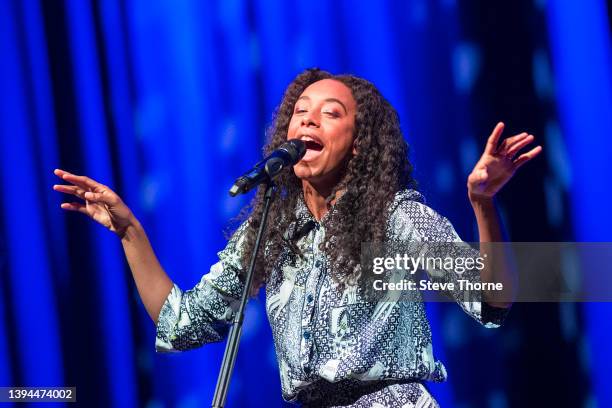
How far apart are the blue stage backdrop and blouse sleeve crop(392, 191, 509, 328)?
2.47ft

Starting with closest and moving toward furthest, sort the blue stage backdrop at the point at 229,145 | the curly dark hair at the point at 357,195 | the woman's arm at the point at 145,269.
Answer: the curly dark hair at the point at 357,195
the woman's arm at the point at 145,269
the blue stage backdrop at the point at 229,145

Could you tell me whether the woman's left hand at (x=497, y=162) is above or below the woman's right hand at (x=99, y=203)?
Result: below

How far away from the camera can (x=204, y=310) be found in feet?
7.54

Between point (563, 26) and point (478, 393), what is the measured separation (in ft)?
3.79

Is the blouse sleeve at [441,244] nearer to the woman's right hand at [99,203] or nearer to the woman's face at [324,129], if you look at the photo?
the woman's face at [324,129]

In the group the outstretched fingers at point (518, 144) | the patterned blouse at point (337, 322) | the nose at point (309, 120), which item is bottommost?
the patterned blouse at point (337, 322)

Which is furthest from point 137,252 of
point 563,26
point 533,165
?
point 563,26

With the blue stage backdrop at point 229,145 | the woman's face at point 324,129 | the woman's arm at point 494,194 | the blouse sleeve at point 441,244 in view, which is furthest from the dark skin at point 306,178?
the blue stage backdrop at point 229,145

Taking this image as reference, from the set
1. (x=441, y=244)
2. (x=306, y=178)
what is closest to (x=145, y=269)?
(x=306, y=178)

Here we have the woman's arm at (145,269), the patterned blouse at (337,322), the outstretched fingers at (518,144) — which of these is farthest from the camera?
the woman's arm at (145,269)

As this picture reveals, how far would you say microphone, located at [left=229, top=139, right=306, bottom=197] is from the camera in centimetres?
179

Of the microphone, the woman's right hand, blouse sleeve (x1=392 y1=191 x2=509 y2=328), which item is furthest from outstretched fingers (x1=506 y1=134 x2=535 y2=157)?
the woman's right hand

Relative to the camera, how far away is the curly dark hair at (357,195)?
218cm

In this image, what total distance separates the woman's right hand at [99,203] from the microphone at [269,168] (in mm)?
501
